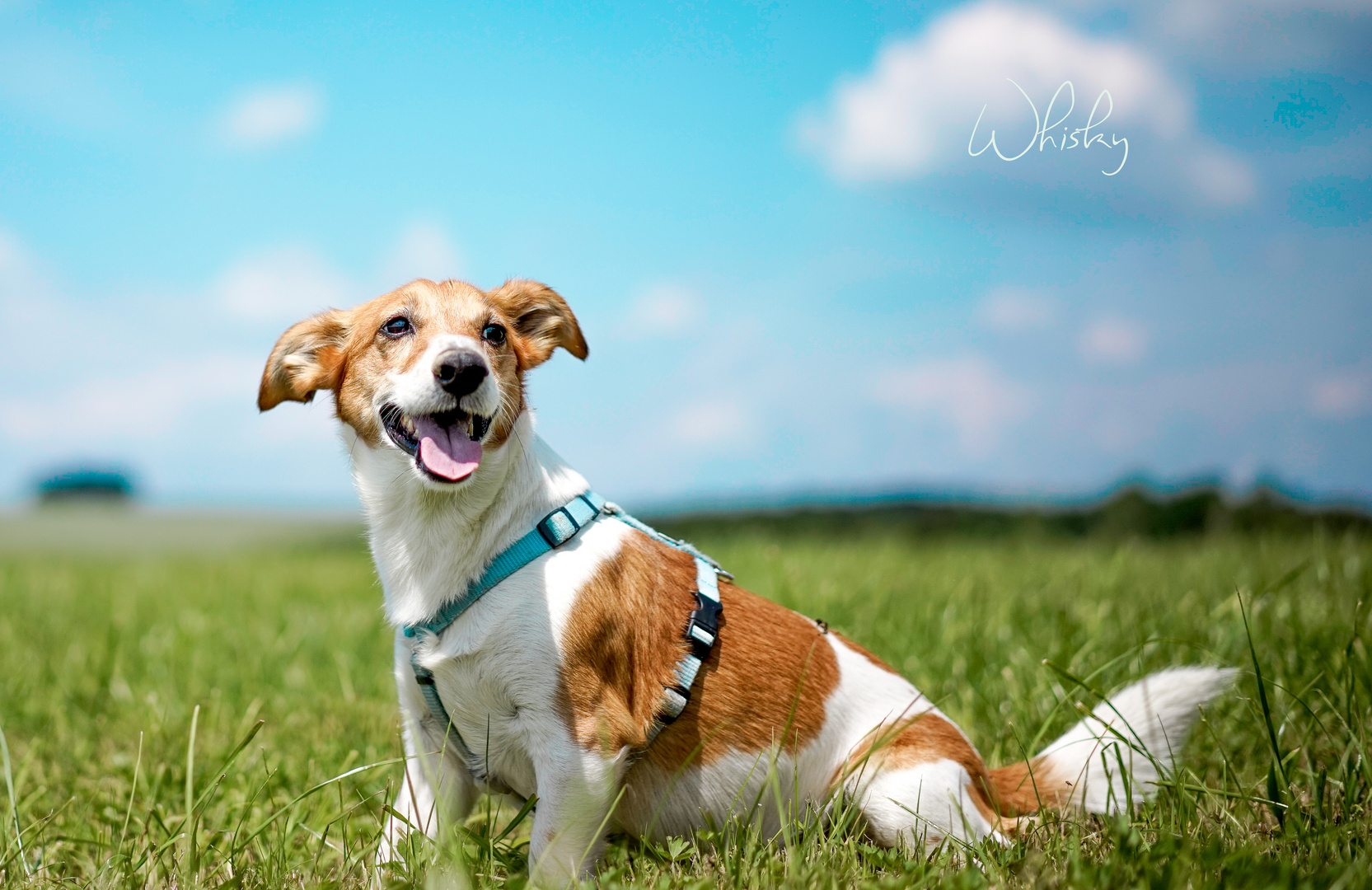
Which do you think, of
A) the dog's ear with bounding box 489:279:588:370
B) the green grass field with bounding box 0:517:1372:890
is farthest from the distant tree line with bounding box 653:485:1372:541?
the dog's ear with bounding box 489:279:588:370

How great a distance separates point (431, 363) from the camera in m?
2.64

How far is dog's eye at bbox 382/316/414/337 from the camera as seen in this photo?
2891 millimetres

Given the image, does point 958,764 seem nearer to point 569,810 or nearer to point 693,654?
point 693,654

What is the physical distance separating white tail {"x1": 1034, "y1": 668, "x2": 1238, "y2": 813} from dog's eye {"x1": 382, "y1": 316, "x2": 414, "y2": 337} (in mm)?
2576

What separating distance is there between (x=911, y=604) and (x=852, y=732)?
3.02m

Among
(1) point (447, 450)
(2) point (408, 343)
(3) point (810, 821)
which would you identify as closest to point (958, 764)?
(3) point (810, 821)

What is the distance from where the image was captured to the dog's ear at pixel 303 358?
3.12m

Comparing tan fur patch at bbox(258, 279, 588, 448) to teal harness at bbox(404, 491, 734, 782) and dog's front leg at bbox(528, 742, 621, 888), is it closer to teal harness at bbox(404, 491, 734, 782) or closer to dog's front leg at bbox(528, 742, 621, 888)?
teal harness at bbox(404, 491, 734, 782)

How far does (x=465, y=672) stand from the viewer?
273cm

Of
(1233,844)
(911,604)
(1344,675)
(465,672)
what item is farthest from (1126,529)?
(465,672)

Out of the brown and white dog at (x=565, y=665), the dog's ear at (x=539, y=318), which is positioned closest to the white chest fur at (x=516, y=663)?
the brown and white dog at (x=565, y=665)

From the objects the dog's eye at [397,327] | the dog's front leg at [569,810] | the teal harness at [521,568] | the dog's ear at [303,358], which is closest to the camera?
the dog's front leg at [569,810]

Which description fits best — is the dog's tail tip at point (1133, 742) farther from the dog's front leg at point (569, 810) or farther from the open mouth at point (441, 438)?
the open mouth at point (441, 438)

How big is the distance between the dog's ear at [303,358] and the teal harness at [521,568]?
34.8 inches
